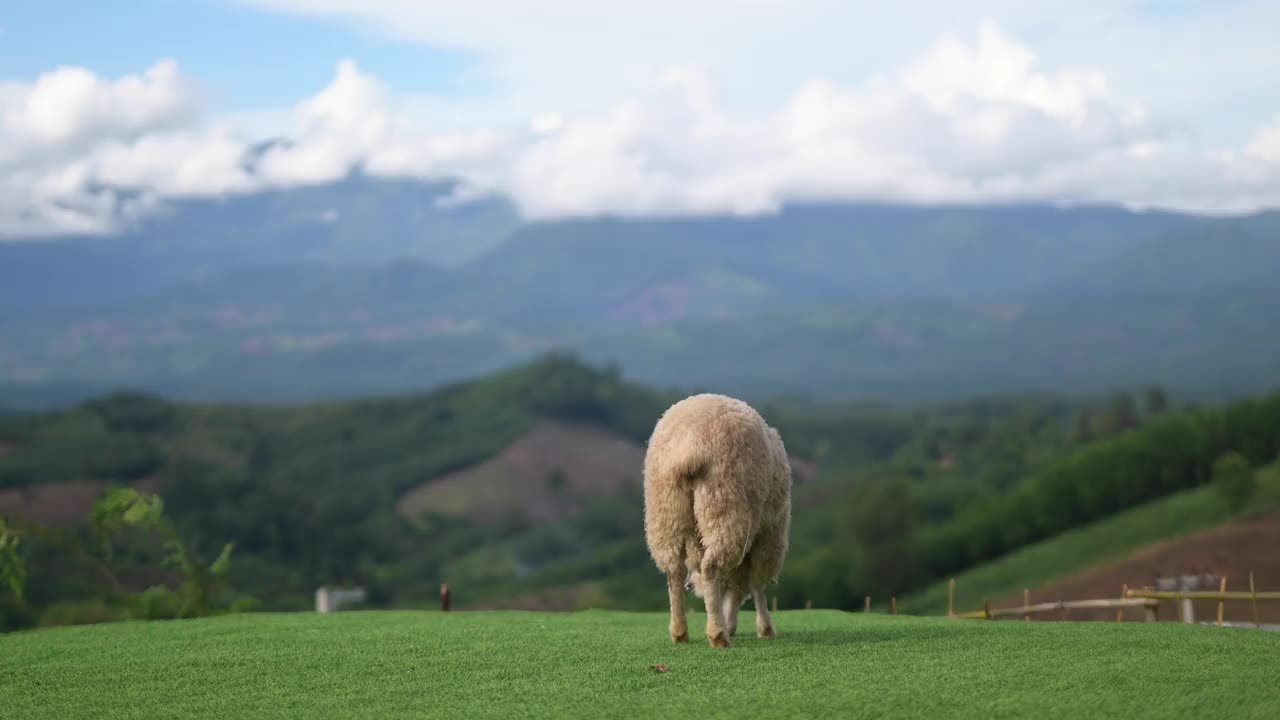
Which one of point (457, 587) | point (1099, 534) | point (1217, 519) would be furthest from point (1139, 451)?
point (457, 587)

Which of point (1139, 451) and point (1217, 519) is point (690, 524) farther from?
point (1139, 451)

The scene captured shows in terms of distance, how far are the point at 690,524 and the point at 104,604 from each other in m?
57.6

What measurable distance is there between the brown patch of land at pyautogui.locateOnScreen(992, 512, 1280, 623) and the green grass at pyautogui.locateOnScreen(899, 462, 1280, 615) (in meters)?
2.64

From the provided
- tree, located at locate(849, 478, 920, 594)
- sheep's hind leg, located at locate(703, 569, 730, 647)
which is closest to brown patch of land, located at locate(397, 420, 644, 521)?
tree, located at locate(849, 478, 920, 594)

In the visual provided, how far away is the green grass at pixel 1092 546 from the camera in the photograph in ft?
274

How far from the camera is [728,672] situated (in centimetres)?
1295

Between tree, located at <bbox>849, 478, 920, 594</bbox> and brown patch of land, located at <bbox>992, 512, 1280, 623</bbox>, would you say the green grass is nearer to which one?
brown patch of land, located at <bbox>992, 512, 1280, 623</bbox>

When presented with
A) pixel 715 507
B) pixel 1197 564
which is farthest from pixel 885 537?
pixel 715 507

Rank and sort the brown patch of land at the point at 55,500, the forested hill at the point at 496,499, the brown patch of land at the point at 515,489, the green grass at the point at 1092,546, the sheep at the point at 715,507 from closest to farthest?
the sheep at the point at 715,507, the green grass at the point at 1092,546, the forested hill at the point at 496,499, the brown patch of land at the point at 55,500, the brown patch of land at the point at 515,489

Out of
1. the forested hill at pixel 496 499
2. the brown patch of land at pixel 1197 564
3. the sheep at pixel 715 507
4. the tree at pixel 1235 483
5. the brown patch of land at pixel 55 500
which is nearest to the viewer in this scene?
the sheep at pixel 715 507

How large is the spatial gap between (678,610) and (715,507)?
3.69 ft

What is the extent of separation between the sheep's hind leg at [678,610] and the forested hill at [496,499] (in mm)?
48902

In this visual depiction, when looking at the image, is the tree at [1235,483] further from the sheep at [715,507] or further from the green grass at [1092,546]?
the sheep at [715,507]

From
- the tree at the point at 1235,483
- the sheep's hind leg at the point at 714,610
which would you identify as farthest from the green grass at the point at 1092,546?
the sheep's hind leg at the point at 714,610
